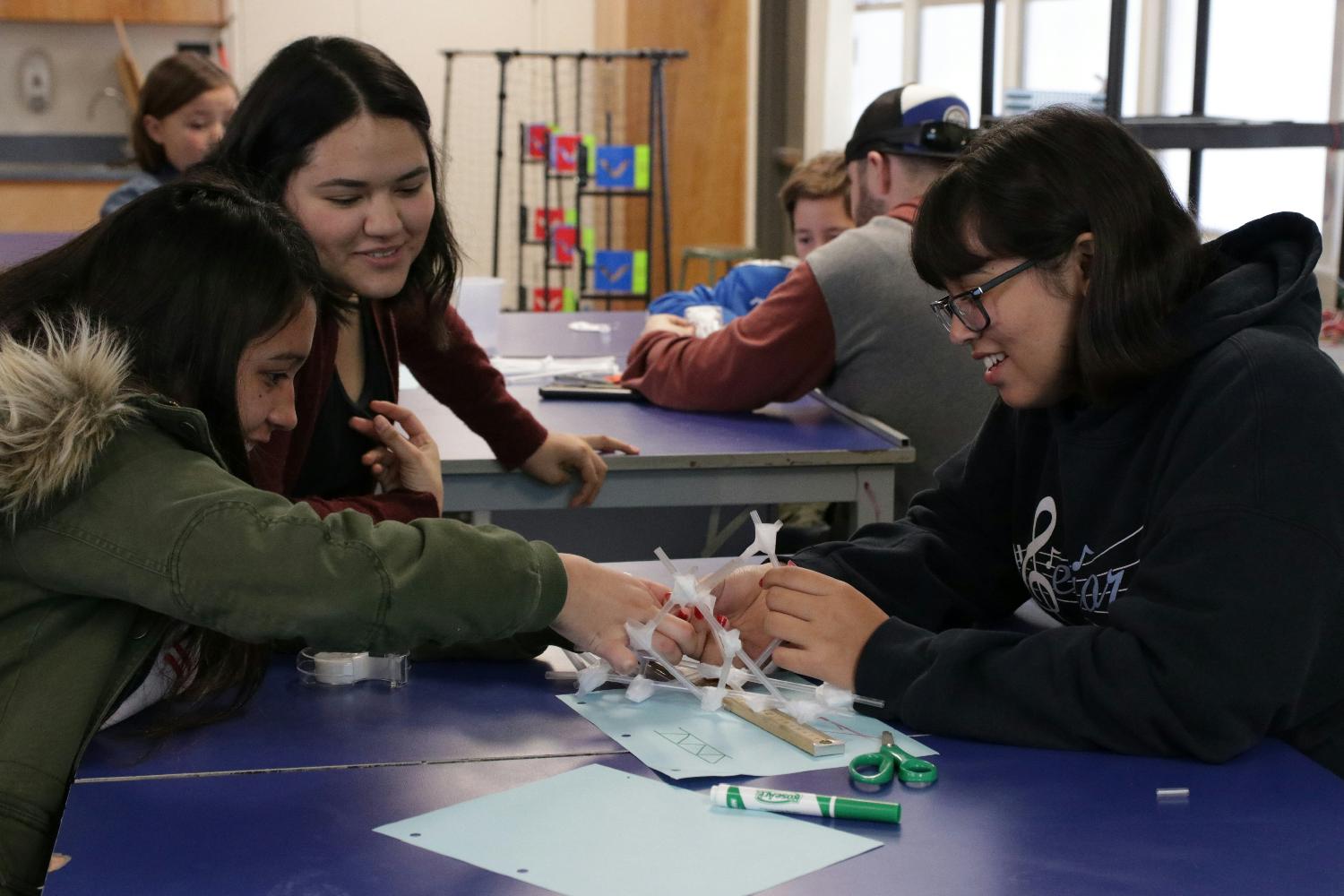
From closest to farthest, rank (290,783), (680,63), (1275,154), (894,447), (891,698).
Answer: (290,783) → (891,698) → (894,447) → (1275,154) → (680,63)

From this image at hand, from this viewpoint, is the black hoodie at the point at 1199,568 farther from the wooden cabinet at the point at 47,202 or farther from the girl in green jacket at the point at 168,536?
the wooden cabinet at the point at 47,202

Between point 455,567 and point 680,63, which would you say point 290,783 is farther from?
point 680,63

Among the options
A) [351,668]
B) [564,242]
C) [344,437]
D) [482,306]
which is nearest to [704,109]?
[564,242]

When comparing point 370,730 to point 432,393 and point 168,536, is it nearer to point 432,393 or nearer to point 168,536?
point 168,536

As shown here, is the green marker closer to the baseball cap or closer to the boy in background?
the baseball cap

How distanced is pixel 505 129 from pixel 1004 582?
6.84 meters

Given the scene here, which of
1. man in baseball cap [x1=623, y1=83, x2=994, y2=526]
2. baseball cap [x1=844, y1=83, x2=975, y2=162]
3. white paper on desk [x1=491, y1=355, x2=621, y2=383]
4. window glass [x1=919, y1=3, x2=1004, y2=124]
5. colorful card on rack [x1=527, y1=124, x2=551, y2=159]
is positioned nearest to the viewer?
man in baseball cap [x1=623, y1=83, x2=994, y2=526]

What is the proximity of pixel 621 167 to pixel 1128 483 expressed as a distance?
221 inches

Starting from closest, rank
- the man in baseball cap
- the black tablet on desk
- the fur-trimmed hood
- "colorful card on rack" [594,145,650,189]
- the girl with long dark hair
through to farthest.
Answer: the fur-trimmed hood < the girl with long dark hair < the man in baseball cap < the black tablet on desk < "colorful card on rack" [594,145,650,189]

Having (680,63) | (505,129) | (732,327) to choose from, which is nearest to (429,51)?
(505,129)

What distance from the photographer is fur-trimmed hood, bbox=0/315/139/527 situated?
1034 millimetres

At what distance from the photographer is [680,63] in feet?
23.8

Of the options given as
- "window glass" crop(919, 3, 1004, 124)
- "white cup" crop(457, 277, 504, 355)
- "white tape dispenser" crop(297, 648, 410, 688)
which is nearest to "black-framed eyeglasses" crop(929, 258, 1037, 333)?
"white tape dispenser" crop(297, 648, 410, 688)

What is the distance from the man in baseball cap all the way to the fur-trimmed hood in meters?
1.50
